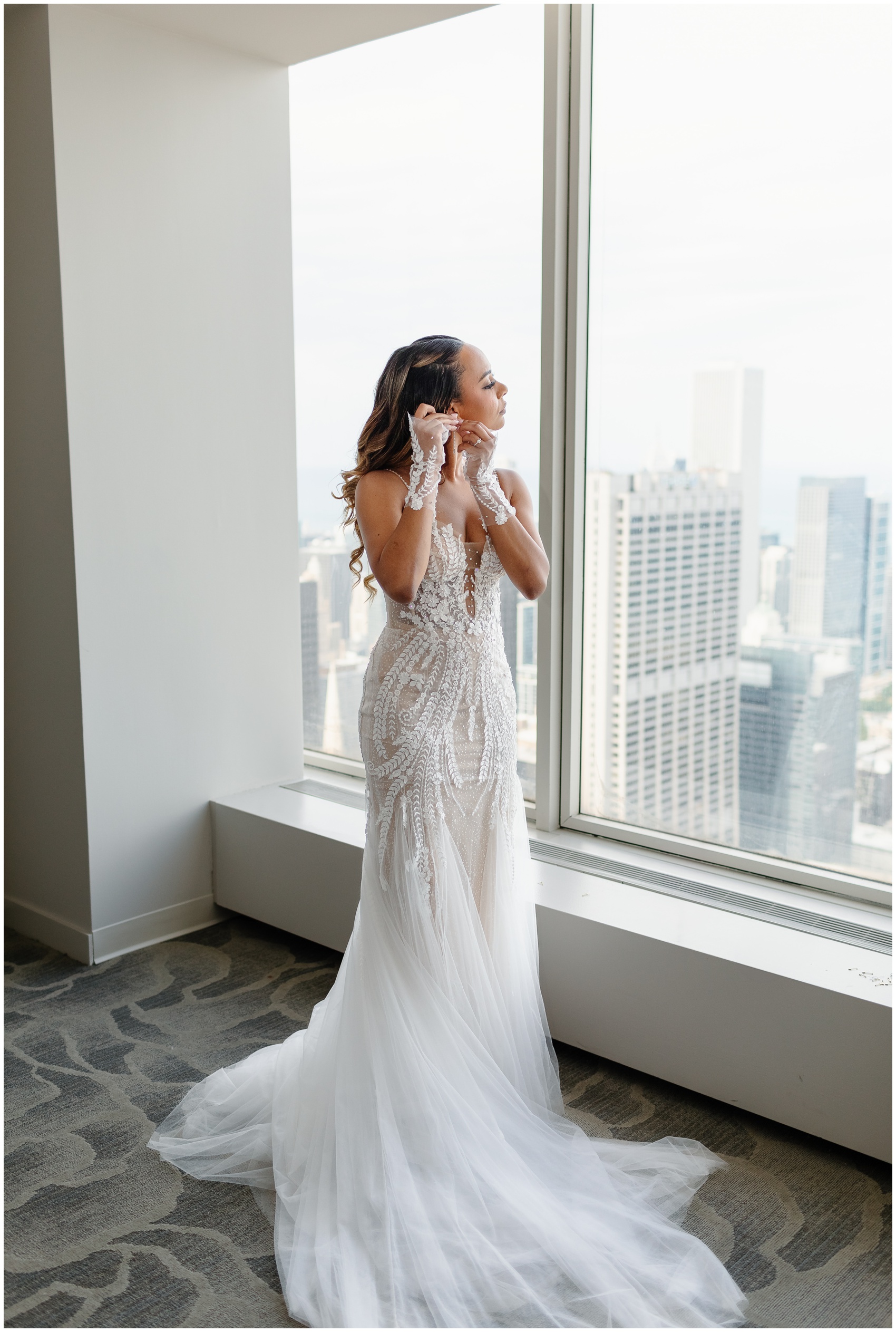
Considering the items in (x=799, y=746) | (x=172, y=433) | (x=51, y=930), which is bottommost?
(x=51, y=930)

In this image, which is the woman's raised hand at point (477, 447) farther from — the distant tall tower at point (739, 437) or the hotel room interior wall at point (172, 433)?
the hotel room interior wall at point (172, 433)

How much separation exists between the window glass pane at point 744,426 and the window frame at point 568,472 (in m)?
0.05

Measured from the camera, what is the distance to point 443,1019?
2344 millimetres

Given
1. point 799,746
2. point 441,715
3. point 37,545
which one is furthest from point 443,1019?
point 37,545

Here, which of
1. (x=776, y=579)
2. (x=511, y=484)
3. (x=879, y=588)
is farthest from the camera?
(x=776, y=579)

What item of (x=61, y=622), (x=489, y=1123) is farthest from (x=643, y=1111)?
(x=61, y=622)

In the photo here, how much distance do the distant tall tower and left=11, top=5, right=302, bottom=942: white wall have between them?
1.61m

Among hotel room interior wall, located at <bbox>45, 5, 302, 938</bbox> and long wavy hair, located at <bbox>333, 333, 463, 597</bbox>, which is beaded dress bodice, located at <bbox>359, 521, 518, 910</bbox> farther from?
hotel room interior wall, located at <bbox>45, 5, 302, 938</bbox>

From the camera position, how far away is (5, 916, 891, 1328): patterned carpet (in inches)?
81.2

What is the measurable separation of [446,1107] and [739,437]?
195 cm

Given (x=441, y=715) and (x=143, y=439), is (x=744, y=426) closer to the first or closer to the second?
(x=441, y=715)

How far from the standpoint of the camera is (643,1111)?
2.69 meters

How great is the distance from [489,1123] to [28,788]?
86.1 inches

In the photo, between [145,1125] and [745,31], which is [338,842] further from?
[745,31]
